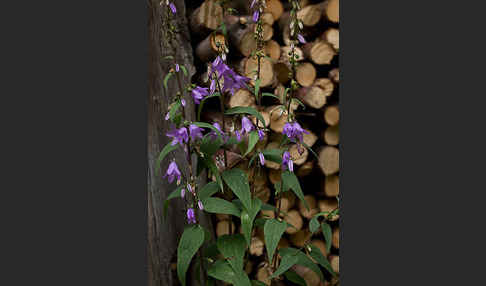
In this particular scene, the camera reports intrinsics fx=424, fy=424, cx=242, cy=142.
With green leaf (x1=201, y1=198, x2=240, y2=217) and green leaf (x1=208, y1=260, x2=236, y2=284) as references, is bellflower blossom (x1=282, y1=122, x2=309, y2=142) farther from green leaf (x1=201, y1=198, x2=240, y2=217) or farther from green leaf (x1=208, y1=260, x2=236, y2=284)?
green leaf (x1=208, y1=260, x2=236, y2=284)

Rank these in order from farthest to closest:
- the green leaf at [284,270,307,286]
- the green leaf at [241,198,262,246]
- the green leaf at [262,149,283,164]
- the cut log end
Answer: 1. the cut log end
2. the green leaf at [284,270,307,286]
3. the green leaf at [262,149,283,164]
4. the green leaf at [241,198,262,246]

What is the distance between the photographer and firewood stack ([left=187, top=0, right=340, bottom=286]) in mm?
2006

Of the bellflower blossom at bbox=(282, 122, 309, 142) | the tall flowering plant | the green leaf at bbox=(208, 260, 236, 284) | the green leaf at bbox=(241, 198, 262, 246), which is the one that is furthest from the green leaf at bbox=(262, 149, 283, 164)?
the green leaf at bbox=(208, 260, 236, 284)

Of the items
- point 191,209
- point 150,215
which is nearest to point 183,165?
point 150,215

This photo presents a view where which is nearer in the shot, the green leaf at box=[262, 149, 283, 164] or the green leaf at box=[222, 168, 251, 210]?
the green leaf at box=[222, 168, 251, 210]

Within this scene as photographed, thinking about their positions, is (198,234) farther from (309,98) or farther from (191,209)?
(309,98)

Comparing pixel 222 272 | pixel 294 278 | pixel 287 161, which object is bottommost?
pixel 294 278

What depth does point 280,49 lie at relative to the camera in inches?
80.7

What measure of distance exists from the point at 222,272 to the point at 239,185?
0.37 metres

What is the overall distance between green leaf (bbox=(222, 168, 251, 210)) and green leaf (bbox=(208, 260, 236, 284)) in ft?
0.95

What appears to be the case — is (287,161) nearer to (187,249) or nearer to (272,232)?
(272,232)

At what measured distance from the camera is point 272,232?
5.46 ft

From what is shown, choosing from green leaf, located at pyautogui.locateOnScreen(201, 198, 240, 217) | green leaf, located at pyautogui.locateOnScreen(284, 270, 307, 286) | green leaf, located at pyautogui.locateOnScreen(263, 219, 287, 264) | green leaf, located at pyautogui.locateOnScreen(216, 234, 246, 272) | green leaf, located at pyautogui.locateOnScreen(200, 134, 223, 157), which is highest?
green leaf, located at pyautogui.locateOnScreen(200, 134, 223, 157)

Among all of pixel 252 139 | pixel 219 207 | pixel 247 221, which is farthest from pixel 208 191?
pixel 252 139
